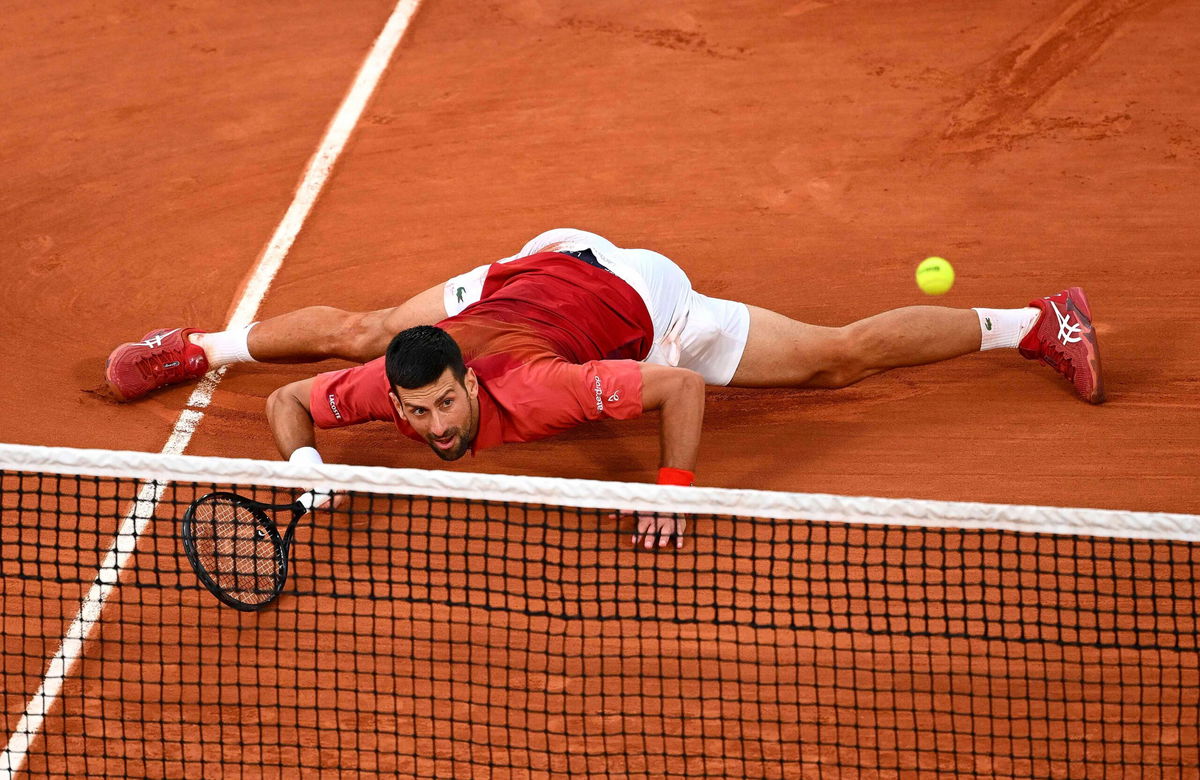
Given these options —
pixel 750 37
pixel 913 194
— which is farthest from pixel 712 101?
pixel 913 194

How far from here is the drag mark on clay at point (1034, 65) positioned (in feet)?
25.3

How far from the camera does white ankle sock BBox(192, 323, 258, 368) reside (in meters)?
6.21

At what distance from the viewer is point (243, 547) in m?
5.07

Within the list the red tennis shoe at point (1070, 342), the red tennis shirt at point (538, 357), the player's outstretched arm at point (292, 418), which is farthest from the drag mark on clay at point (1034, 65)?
the player's outstretched arm at point (292, 418)

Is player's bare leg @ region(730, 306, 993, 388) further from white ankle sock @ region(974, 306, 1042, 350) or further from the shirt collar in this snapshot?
the shirt collar

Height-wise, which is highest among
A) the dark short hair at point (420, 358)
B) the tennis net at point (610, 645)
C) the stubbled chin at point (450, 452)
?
the dark short hair at point (420, 358)

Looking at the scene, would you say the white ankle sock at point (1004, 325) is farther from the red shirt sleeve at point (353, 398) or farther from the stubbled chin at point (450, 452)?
the red shirt sleeve at point (353, 398)

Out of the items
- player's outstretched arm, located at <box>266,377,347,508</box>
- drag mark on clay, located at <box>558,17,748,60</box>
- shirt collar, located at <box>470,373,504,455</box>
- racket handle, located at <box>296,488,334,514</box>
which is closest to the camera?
racket handle, located at <box>296,488,334,514</box>

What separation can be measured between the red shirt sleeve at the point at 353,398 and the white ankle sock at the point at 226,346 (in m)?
0.86

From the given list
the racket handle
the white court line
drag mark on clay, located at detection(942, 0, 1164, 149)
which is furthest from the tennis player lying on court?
drag mark on clay, located at detection(942, 0, 1164, 149)

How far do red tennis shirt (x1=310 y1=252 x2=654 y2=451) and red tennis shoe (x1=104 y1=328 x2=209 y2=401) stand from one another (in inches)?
40.8

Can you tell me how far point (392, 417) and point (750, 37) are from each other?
171 inches

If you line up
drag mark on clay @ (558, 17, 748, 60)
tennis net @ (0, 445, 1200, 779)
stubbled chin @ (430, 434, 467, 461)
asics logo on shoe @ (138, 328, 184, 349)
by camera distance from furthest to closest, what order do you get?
drag mark on clay @ (558, 17, 748, 60), asics logo on shoe @ (138, 328, 184, 349), stubbled chin @ (430, 434, 467, 461), tennis net @ (0, 445, 1200, 779)

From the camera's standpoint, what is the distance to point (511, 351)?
5.39 metres
